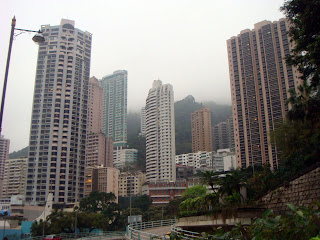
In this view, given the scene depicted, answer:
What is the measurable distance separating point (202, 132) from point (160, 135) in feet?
143

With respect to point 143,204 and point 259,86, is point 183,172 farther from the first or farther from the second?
point 143,204

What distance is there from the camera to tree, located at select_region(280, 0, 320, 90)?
20.4 metres

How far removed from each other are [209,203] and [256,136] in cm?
7839

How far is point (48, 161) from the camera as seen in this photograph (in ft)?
325

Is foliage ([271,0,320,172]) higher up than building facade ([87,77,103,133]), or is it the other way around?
building facade ([87,77,103,133])

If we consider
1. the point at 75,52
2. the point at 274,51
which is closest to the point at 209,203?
the point at 274,51

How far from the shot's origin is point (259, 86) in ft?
342

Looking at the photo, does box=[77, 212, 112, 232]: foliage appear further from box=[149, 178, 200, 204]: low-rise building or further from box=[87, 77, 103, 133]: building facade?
box=[87, 77, 103, 133]: building facade

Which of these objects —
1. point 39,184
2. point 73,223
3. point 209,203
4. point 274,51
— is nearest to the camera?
point 209,203

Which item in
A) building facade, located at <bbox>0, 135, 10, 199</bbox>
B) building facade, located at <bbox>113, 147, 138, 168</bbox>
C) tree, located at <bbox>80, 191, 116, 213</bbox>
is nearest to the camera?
tree, located at <bbox>80, 191, 116, 213</bbox>

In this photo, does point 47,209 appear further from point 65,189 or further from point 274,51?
point 274,51

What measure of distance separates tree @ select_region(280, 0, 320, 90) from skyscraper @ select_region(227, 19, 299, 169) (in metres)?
75.3

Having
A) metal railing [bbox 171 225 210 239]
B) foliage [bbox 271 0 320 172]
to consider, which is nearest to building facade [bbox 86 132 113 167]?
foliage [bbox 271 0 320 172]

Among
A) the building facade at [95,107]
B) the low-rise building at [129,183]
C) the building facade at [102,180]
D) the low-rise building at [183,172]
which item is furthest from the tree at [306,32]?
the building facade at [95,107]
